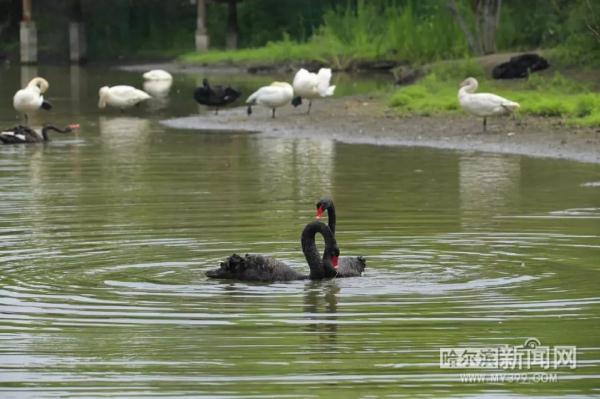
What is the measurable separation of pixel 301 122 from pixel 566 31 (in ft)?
28.3

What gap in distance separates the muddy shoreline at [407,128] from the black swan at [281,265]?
30.5ft

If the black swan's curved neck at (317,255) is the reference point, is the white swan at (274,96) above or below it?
above

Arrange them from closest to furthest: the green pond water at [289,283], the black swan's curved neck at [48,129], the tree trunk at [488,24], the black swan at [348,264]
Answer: the green pond water at [289,283]
the black swan at [348,264]
the black swan's curved neck at [48,129]
the tree trunk at [488,24]

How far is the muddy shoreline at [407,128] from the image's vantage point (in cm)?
2266

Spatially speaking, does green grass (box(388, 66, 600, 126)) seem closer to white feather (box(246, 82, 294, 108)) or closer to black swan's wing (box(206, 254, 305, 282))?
white feather (box(246, 82, 294, 108))

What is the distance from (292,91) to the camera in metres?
28.8

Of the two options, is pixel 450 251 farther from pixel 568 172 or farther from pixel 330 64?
pixel 330 64

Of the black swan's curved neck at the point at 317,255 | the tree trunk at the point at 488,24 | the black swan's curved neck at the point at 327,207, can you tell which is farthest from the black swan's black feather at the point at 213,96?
the black swan's curved neck at the point at 317,255

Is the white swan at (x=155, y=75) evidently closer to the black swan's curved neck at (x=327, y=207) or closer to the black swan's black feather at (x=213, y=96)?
the black swan's black feather at (x=213, y=96)

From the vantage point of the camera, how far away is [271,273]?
12.0m

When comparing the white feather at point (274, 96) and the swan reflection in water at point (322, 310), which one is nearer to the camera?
the swan reflection in water at point (322, 310)

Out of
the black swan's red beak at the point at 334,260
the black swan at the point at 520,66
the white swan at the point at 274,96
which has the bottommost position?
the black swan's red beak at the point at 334,260

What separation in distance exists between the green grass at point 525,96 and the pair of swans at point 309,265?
1260 centimetres

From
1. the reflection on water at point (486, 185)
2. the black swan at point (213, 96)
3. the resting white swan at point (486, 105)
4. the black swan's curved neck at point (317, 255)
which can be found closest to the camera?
the black swan's curved neck at point (317, 255)
